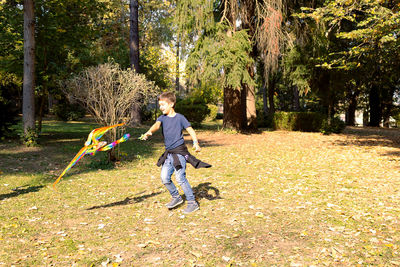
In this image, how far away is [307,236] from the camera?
4.32 meters

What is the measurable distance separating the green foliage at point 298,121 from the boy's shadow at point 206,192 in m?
13.4

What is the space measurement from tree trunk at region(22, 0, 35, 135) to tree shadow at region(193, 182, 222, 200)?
7.85 meters

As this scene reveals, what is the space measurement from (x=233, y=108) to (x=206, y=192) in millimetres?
10847

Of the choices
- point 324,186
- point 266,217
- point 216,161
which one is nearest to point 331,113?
point 216,161

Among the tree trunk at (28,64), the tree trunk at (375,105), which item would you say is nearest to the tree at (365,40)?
the tree trunk at (375,105)

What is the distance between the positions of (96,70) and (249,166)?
5248 mm

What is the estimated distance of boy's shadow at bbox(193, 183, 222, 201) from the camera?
20.7 ft

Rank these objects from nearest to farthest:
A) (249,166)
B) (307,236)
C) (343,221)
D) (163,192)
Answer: (307,236) → (343,221) → (163,192) → (249,166)

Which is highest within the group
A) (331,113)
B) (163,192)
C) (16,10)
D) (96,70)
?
(16,10)

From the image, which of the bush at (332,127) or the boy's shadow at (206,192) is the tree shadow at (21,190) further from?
the bush at (332,127)

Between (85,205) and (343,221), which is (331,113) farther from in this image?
(85,205)

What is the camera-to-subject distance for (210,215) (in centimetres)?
528

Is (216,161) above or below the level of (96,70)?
below

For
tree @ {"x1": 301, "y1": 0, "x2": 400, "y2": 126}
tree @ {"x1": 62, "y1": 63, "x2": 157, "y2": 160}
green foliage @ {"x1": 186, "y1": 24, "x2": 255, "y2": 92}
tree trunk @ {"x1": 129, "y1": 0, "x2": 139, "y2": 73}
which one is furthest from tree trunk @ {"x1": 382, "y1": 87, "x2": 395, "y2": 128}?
tree @ {"x1": 62, "y1": 63, "x2": 157, "y2": 160}
